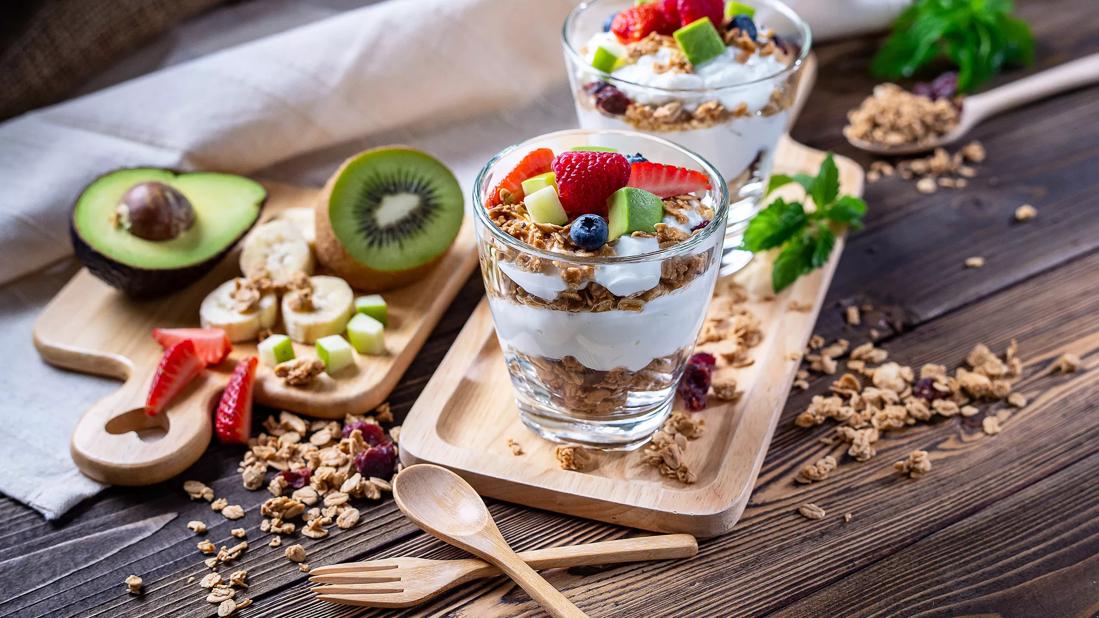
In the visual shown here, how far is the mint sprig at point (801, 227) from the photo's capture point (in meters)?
1.99

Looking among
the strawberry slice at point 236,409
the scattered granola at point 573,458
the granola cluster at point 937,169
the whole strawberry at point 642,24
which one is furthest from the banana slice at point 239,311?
the granola cluster at point 937,169

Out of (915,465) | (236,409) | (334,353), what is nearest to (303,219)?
(334,353)

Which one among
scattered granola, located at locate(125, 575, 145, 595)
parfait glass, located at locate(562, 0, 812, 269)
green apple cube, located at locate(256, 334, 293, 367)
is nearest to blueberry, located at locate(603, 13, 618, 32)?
parfait glass, located at locate(562, 0, 812, 269)

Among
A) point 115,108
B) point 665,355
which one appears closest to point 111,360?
point 115,108

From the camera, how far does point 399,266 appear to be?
2012 mm

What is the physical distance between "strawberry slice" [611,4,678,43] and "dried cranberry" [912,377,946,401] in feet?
2.67

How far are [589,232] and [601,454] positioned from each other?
0.42 meters

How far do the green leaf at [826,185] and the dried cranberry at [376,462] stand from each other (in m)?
1.00

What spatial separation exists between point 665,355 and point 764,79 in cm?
63

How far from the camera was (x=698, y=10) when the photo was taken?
1.94 meters

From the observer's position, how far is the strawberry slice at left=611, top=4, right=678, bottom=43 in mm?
1981

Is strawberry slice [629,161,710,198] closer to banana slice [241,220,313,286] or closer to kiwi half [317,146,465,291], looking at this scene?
kiwi half [317,146,465,291]

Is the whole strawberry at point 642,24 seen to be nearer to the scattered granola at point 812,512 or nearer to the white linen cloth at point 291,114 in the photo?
the white linen cloth at point 291,114

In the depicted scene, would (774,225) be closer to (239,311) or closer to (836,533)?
(836,533)
